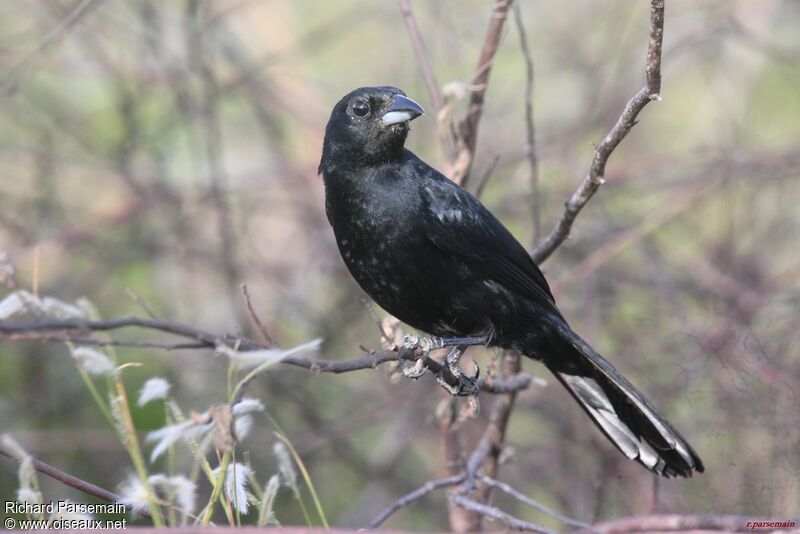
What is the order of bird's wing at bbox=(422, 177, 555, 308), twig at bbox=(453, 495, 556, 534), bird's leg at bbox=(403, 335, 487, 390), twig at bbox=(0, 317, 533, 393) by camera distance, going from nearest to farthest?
twig at bbox=(0, 317, 533, 393) < twig at bbox=(453, 495, 556, 534) < bird's leg at bbox=(403, 335, 487, 390) < bird's wing at bbox=(422, 177, 555, 308)

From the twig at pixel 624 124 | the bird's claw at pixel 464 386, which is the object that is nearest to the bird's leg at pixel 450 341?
the bird's claw at pixel 464 386

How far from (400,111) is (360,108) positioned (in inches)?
6.8

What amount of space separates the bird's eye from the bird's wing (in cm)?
35

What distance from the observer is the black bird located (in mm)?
3568

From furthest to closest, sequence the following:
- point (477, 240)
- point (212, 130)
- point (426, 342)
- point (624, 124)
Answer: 1. point (212, 130)
2. point (477, 240)
3. point (426, 342)
4. point (624, 124)

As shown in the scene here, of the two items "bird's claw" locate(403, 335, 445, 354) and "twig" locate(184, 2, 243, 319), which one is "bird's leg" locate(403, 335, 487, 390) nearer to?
"bird's claw" locate(403, 335, 445, 354)

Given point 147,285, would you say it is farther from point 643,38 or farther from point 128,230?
point 643,38

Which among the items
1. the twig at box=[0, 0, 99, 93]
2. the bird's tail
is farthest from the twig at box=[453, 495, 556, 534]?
the twig at box=[0, 0, 99, 93]

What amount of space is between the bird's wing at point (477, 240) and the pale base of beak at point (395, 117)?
0.80ft

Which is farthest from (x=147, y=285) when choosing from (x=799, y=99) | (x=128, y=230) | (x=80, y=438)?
(x=799, y=99)

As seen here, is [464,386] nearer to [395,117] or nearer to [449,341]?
[449,341]

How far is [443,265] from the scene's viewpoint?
367 cm

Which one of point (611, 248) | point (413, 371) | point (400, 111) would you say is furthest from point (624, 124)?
point (611, 248)

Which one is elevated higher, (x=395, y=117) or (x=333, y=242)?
(x=395, y=117)
